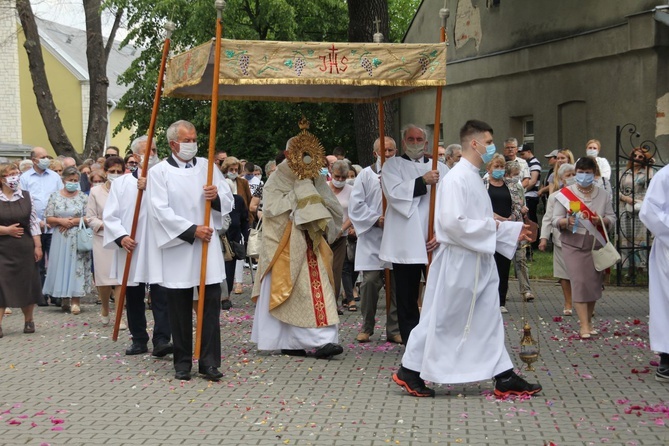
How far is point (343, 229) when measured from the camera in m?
13.9

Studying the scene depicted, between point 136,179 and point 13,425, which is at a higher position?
point 136,179

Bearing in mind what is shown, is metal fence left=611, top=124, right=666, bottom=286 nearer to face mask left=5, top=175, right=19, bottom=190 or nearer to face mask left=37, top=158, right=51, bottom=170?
face mask left=5, top=175, right=19, bottom=190

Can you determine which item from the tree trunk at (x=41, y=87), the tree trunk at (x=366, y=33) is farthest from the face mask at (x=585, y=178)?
→ the tree trunk at (x=41, y=87)

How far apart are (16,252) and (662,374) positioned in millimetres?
7132

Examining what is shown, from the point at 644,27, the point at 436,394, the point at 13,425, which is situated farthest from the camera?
the point at 644,27

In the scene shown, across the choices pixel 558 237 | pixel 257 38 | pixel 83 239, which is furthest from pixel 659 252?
pixel 257 38

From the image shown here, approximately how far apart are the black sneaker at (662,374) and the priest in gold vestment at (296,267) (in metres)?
2.88

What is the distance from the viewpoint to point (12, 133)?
50.1 m

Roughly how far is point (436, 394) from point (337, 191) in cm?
612

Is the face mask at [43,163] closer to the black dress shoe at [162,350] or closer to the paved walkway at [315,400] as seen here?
the paved walkway at [315,400]

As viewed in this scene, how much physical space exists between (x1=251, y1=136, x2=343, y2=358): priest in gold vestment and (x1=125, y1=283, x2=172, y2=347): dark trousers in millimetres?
860

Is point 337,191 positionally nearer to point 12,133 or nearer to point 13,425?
point 13,425

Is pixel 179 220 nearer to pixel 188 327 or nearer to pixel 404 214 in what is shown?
pixel 188 327

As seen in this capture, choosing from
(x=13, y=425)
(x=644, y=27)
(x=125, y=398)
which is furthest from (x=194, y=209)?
(x=644, y=27)
